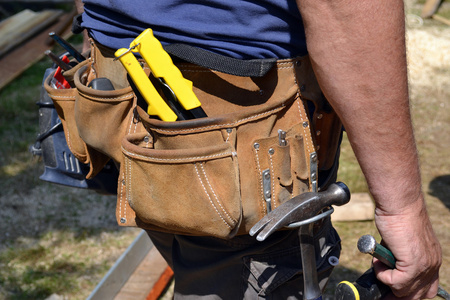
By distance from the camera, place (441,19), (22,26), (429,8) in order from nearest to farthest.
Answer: (22,26) < (441,19) < (429,8)

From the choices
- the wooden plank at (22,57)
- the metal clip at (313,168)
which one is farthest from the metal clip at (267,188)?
the wooden plank at (22,57)

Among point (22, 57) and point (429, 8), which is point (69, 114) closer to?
point (22, 57)

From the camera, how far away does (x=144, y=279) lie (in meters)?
2.75

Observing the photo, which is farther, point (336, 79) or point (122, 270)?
point (122, 270)

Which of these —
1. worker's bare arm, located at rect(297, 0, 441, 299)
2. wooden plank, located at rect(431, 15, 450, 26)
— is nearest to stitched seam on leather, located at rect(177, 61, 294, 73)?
worker's bare arm, located at rect(297, 0, 441, 299)

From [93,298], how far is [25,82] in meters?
3.54

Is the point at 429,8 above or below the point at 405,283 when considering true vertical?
below

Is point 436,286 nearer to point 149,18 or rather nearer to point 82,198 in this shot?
point 149,18

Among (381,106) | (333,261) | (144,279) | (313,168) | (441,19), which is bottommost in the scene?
(441,19)

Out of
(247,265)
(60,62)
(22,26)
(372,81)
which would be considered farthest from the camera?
(22,26)

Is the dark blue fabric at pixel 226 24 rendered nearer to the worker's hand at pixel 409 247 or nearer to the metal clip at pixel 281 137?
the metal clip at pixel 281 137

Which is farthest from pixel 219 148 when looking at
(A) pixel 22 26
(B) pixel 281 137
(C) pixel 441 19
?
(C) pixel 441 19

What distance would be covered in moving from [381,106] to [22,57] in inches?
211

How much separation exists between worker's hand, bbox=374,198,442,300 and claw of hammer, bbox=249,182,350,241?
117 millimetres
